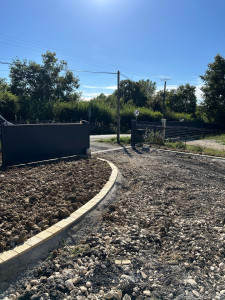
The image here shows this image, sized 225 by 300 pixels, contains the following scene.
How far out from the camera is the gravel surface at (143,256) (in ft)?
7.57

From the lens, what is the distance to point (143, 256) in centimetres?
288

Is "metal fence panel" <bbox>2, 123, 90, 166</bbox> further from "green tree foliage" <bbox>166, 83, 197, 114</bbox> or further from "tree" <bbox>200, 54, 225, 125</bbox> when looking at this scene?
"green tree foliage" <bbox>166, 83, 197, 114</bbox>

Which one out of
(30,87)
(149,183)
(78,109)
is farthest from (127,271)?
(30,87)

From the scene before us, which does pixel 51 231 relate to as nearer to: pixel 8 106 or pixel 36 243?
pixel 36 243

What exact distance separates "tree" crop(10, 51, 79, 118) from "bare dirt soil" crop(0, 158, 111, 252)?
23825 mm

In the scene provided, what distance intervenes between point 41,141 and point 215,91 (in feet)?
105

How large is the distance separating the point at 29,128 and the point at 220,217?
15.9 ft

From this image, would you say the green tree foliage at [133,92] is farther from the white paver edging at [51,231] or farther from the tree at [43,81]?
the white paver edging at [51,231]

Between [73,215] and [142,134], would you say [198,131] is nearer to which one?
[142,134]

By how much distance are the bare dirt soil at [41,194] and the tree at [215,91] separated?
101ft

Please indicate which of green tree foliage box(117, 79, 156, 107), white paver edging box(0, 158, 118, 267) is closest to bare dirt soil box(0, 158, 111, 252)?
white paver edging box(0, 158, 118, 267)

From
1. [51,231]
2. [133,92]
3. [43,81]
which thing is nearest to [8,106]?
[43,81]

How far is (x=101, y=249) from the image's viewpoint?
9.67ft

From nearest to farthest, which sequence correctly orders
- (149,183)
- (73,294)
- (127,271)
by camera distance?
→ (73,294) → (127,271) → (149,183)
